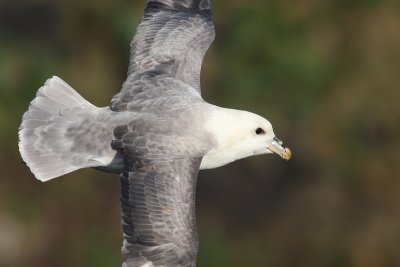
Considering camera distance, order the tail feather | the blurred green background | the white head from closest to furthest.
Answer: the white head, the tail feather, the blurred green background

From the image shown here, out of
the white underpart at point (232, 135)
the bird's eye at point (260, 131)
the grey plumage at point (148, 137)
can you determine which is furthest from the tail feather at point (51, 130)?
the bird's eye at point (260, 131)

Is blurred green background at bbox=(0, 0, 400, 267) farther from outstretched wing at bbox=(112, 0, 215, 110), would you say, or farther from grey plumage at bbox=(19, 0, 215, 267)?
grey plumage at bbox=(19, 0, 215, 267)

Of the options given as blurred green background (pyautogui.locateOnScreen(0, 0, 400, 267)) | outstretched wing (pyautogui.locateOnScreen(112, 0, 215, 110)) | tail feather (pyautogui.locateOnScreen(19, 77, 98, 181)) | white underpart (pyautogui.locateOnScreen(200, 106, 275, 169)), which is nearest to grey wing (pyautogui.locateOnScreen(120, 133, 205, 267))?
white underpart (pyautogui.locateOnScreen(200, 106, 275, 169))

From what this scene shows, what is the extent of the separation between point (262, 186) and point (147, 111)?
20.0ft

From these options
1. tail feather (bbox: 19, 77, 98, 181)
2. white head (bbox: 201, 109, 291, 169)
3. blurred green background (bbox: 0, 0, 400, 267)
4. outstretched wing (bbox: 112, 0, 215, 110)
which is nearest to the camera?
white head (bbox: 201, 109, 291, 169)

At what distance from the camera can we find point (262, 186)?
49.2ft

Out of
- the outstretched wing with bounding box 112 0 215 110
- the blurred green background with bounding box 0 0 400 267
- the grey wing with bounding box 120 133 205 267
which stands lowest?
the blurred green background with bounding box 0 0 400 267

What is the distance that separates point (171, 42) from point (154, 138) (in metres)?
1.47

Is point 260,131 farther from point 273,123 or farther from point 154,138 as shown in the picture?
point 273,123

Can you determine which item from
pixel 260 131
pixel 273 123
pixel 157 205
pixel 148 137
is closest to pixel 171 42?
pixel 260 131

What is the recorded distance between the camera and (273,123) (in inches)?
577

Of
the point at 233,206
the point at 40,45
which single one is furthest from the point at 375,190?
the point at 40,45

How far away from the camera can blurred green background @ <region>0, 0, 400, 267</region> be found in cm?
1428

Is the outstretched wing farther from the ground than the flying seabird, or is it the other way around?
the outstretched wing
